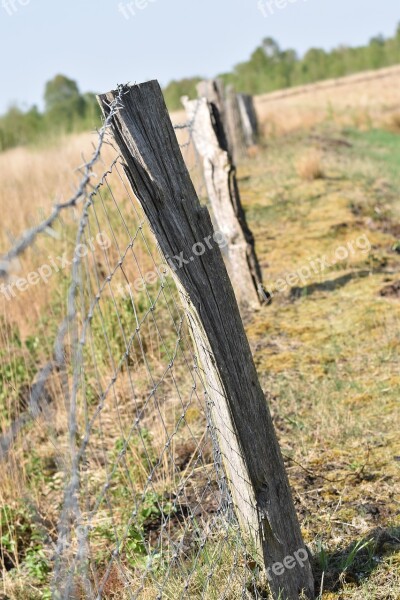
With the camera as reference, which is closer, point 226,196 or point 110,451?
point 110,451

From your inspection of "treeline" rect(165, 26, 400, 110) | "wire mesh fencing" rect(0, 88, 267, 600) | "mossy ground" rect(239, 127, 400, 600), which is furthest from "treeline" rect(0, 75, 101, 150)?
"treeline" rect(165, 26, 400, 110)

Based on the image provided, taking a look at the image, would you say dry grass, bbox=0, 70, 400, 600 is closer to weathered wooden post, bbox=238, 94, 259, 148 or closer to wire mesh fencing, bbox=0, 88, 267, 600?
wire mesh fencing, bbox=0, 88, 267, 600

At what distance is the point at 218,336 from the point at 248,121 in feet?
44.5

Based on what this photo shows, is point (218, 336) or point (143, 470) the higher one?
point (218, 336)

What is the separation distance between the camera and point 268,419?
8.16ft

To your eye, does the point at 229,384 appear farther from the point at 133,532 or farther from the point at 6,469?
the point at 6,469

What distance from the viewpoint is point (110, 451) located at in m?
4.04

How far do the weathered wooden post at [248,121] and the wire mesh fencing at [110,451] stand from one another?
903 centimetres

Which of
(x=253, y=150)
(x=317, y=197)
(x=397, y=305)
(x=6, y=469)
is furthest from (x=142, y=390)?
(x=253, y=150)

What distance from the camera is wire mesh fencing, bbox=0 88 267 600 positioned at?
6.48ft

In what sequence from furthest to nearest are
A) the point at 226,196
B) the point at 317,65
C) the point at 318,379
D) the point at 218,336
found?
the point at 317,65, the point at 226,196, the point at 318,379, the point at 218,336

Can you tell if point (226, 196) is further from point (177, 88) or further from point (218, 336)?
point (177, 88)

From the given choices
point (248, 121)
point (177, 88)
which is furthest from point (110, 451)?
point (177, 88)

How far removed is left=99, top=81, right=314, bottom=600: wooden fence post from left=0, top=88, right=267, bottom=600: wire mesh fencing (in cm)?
8
